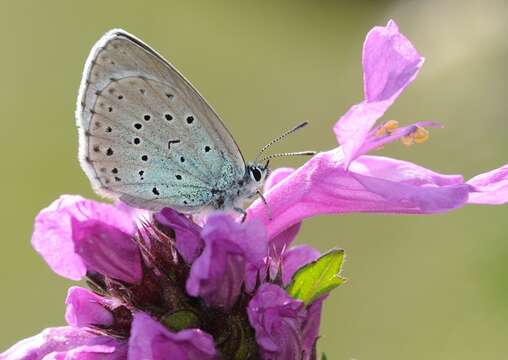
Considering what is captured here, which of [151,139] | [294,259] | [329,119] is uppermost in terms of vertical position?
[151,139]

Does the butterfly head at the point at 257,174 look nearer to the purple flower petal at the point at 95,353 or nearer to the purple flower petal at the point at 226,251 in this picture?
the purple flower petal at the point at 226,251

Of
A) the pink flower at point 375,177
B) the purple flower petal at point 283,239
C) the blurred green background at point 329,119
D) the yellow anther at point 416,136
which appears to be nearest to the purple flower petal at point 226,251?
the pink flower at point 375,177

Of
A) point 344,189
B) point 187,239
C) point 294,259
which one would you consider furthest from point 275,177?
point 187,239

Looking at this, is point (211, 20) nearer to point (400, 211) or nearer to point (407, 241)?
point (407, 241)

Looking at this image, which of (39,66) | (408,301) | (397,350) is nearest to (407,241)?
(408,301)

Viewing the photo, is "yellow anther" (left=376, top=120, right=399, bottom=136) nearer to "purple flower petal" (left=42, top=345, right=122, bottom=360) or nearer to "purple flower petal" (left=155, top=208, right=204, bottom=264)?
"purple flower petal" (left=155, top=208, right=204, bottom=264)

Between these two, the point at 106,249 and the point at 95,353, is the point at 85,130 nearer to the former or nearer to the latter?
the point at 106,249
